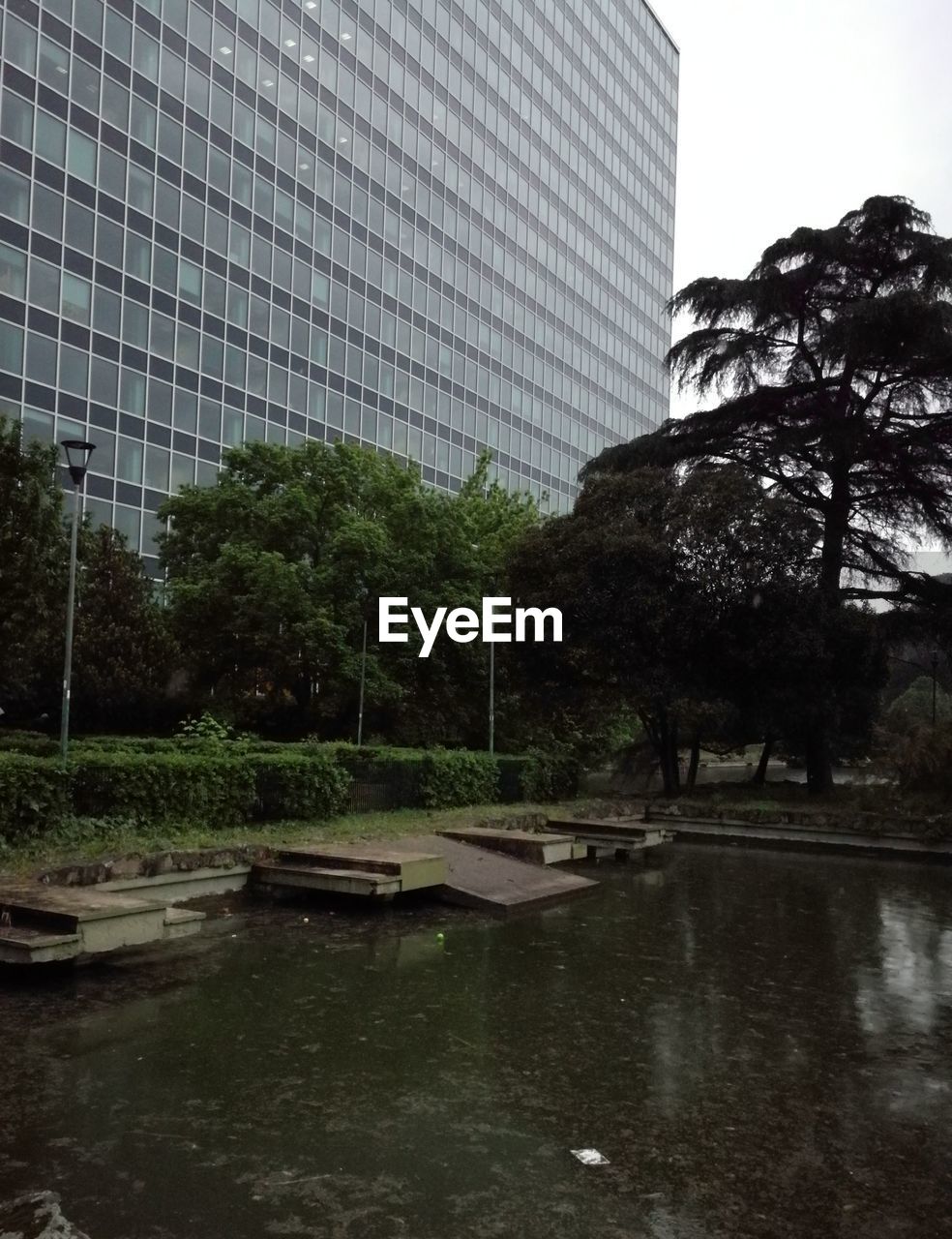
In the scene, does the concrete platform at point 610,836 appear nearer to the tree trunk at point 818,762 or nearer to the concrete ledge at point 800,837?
the concrete ledge at point 800,837

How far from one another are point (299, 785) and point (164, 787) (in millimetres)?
3083

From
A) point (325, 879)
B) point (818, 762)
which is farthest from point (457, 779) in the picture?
point (818, 762)

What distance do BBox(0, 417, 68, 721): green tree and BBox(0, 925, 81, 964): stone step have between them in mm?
14633

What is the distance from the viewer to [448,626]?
28.6 meters

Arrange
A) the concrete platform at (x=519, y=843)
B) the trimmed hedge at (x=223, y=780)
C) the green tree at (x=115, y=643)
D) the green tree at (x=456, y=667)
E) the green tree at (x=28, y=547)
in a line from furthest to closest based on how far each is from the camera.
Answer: the green tree at (x=115, y=643) → the green tree at (x=456, y=667) → the green tree at (x=28, y=547) → the concrete platform at (x=519, y=843) → the trimmed hedge at (x=223, y=780)

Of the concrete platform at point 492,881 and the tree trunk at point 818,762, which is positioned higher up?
A: the tree trunk at point 818,762

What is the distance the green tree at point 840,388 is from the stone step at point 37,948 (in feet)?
67.2

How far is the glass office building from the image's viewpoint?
35.3 meters

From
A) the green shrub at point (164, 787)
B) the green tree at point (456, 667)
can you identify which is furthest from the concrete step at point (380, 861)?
the green tree at point (456, 667)

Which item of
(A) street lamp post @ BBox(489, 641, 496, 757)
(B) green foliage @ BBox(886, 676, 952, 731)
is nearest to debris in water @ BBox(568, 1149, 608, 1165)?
(A) street lamp post @ BBox(489, 641, 496, 757)

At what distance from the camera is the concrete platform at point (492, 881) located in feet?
41.9

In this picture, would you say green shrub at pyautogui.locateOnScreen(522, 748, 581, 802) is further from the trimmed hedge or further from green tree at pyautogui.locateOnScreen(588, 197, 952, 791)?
green tree at pyautogui.locateOnScreen(588, 197, 952, 791)

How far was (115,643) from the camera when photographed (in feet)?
94.9

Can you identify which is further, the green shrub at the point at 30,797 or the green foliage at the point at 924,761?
the green foliage at the point at 924,761
